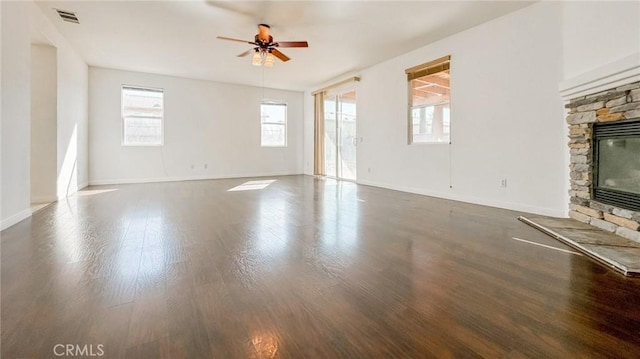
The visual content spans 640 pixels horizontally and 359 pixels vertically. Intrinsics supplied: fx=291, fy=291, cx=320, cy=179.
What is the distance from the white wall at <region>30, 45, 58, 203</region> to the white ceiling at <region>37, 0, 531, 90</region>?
0.57 m

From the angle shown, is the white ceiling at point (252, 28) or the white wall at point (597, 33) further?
the white ceiling at point (252, 28)

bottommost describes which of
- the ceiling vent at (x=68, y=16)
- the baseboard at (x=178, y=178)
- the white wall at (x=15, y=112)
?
the baseboard at (x=178, y=178)

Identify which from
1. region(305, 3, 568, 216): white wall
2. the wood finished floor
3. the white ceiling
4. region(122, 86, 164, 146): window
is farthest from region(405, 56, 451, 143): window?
region(122, 86, 164, 146): window

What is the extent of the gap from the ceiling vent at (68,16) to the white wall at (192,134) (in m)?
2.66

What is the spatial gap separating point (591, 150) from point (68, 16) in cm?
649

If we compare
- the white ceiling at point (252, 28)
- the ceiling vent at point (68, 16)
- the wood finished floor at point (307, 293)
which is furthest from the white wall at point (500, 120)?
the ceiling vent at point (68, 16)

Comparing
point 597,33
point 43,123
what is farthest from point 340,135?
point 43,123

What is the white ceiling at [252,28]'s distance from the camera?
11.9 feet

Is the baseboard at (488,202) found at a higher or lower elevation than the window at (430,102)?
lower

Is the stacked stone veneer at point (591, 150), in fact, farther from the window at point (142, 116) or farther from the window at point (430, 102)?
the window at point (142, 116)

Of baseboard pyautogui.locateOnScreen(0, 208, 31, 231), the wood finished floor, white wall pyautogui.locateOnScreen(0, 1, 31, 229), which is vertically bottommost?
the wood finished floor

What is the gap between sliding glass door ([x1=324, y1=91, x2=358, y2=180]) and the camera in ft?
23.4

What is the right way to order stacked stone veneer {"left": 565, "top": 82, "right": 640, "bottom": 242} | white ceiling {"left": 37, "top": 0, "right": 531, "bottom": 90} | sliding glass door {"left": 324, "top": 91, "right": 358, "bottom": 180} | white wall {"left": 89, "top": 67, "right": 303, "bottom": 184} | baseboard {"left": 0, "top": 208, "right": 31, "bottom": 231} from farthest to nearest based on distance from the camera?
sliding glass door {"left": 324, "top": 91, "right": 358, "bottom": 180} → white wall {"left": 89, "top": 67, "right": 303, "bottom": 184} → white ceiling {"left": 37, "top": 0, "right": 531, "bottom": 90} → baseboard {"left": 0, "top": 208, "right": 31, "bottom": 231} → stacked stone veneer {"left": 565, "top": 82, "right": 640, "bottom": 242}

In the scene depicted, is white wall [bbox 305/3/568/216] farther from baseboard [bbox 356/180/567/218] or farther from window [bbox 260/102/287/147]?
window [bbox 260/102/287/147]
